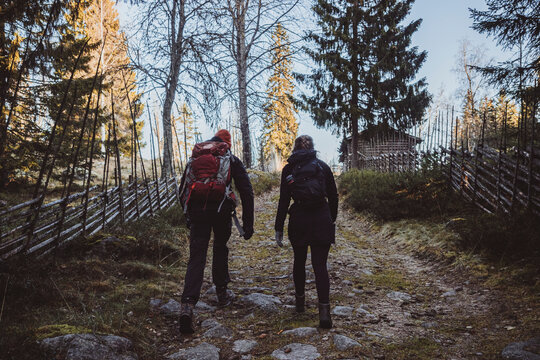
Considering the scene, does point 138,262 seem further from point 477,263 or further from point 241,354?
point 477,263

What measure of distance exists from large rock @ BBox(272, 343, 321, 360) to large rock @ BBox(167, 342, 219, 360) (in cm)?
49

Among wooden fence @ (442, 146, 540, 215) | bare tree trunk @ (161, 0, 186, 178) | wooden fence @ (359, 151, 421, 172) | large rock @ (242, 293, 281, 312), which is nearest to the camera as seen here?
large rock @ (242, 293, 281, 312)

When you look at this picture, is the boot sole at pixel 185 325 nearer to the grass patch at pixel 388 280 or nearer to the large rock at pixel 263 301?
the large rock at pixel 263 301

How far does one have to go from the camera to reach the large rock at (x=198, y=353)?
258 cm

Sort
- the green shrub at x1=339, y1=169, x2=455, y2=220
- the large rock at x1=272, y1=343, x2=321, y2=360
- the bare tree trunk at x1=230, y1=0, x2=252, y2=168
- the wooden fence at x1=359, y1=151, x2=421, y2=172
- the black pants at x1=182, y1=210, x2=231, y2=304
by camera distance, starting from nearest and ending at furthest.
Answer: the large rock at x1=272, y1=343, x2=321, y2=360 → the black pants at x1=182, y1=210, x2=231, y2=304 → the green shrub at x1=339, y1=169, x2=455, y2=220 → the wooden fence at x1=359, y1=151, x2=421, y2=172 → the bare tree trunk at x1=230, y1=0, x2=252, y2=168

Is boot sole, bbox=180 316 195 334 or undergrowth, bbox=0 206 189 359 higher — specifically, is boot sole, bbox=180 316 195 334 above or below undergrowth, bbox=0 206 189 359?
below

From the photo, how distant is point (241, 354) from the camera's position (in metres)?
2.67

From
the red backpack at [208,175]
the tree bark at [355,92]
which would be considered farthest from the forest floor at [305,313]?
the tree bark at [355,92]

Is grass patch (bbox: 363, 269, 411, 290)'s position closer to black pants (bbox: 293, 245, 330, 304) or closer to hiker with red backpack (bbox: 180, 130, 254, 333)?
black pants (bbox: 293, 245, 330, 304)

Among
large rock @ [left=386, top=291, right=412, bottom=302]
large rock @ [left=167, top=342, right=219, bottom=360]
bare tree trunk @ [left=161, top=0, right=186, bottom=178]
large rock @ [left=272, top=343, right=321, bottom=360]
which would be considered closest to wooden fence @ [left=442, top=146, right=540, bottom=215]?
large rock @ [left=386, top=291, right=412, bottom=302]

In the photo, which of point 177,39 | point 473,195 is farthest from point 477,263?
point 177,39

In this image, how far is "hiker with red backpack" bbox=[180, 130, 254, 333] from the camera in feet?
10.6

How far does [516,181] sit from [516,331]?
3.11 meters

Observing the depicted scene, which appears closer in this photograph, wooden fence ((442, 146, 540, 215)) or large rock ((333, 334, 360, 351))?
large rock ((333, 334, 360, 351))
